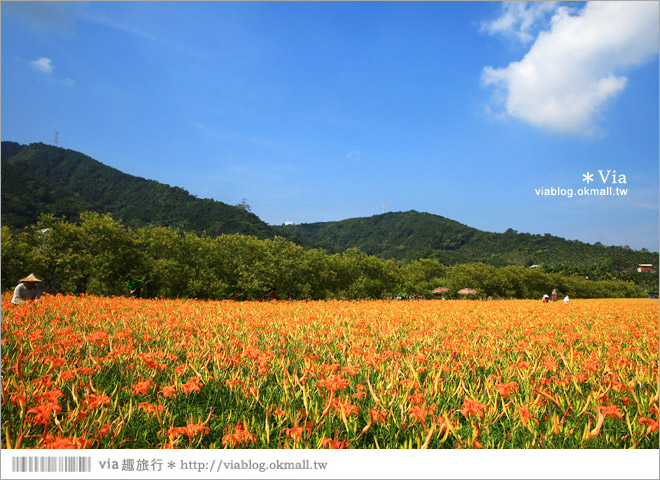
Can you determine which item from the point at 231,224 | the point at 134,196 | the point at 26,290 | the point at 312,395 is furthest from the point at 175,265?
the point at 134,196

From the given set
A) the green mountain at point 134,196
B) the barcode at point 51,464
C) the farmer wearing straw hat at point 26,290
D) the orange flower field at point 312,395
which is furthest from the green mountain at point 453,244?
the green mountain at point 134,196

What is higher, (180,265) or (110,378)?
(180,265)

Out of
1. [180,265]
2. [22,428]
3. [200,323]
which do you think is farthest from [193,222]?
[22,428]

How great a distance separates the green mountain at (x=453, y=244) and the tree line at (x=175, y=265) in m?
12.0

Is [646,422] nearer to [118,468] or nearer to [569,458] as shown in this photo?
[569,458]

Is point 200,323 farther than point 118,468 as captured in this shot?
Yes

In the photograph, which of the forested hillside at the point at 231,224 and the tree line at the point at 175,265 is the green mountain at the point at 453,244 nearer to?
the forested hillside at the point at 231,224

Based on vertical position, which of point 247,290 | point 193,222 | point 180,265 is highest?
point 193,222

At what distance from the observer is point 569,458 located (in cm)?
144

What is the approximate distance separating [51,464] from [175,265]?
535 inches

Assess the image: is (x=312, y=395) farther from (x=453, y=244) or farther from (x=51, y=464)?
(x=453, y=244)

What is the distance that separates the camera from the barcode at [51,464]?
1327 mm

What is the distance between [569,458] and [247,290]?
14315 millimetres

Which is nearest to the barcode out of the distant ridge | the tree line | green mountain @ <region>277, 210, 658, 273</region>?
green mountain @ <region>277, 210, 658, 273</region>
